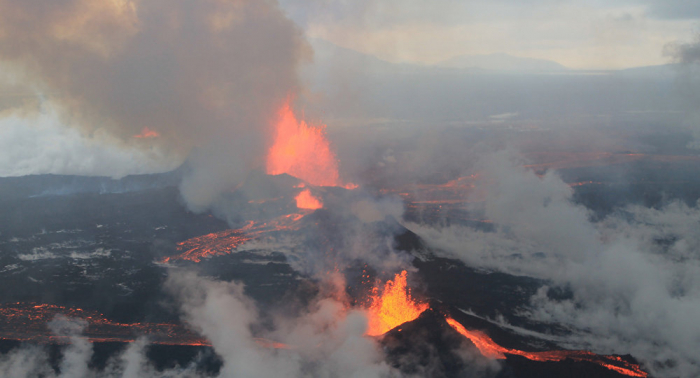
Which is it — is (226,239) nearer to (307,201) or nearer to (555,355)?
(307,201)

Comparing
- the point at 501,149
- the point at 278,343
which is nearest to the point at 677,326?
the point at 278,343

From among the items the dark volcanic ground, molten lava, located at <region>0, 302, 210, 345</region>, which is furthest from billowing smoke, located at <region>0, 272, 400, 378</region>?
the dark volcanic ground

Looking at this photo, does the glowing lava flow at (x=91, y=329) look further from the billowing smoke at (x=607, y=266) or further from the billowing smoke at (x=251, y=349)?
the billowing smoke at (x=607, y=266)

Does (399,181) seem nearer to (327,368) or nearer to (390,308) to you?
(390,308)

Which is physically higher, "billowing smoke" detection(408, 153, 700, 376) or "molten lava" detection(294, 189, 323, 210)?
"molten lava" detection(294, 189, 323, 210)

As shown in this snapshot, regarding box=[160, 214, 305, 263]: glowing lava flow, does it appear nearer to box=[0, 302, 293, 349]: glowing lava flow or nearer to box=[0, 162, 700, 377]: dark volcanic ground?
box=[0, 162, 700, 377]: dark volcanic ground

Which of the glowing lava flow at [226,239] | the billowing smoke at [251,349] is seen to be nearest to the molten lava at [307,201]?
the glowing lava flow at [226,239]

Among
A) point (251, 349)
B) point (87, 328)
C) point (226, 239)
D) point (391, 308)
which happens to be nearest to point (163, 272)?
point (226, 239)
